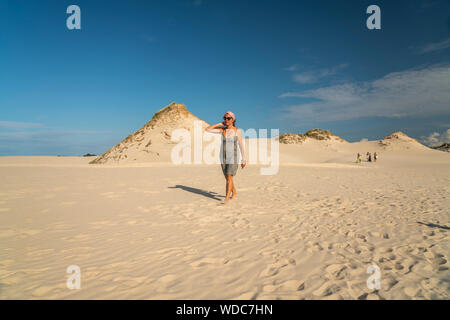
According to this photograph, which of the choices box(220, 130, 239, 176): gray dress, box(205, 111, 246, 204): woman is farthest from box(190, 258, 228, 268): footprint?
box(220, 130, 239, 176): gray dress

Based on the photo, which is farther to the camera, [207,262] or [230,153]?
[230,153]

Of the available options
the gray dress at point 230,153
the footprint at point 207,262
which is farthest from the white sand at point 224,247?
the gray dress at point 230,153

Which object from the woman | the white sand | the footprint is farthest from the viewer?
the woman

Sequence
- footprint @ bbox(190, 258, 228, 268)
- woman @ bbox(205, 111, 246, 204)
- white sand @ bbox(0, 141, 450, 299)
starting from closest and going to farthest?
white sand @ bbox(0, 141, 450, 299) < footprint @ bbox(190, 258, 228, 268) < woman @ bbox(205, 111, 246, 204)

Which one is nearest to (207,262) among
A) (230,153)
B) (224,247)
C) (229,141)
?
(224,247)

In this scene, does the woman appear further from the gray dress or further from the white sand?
the white sand

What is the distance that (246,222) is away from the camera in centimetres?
520

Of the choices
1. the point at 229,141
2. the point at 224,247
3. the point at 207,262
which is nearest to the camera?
the point at 207,262

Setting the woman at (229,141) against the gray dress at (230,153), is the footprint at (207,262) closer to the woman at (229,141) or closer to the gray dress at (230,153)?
the woman at (229,141)

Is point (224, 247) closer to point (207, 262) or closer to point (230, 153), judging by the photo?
point (207, 262)

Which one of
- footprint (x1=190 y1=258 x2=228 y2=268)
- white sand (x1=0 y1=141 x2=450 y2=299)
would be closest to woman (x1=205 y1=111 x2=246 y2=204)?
white sand (x1=0 y1=141 x2=450 y2=299)

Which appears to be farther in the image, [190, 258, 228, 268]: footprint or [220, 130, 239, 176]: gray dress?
[220, 130, 239, 176]: gray dress

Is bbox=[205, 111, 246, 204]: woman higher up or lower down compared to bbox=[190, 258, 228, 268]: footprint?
higher up
